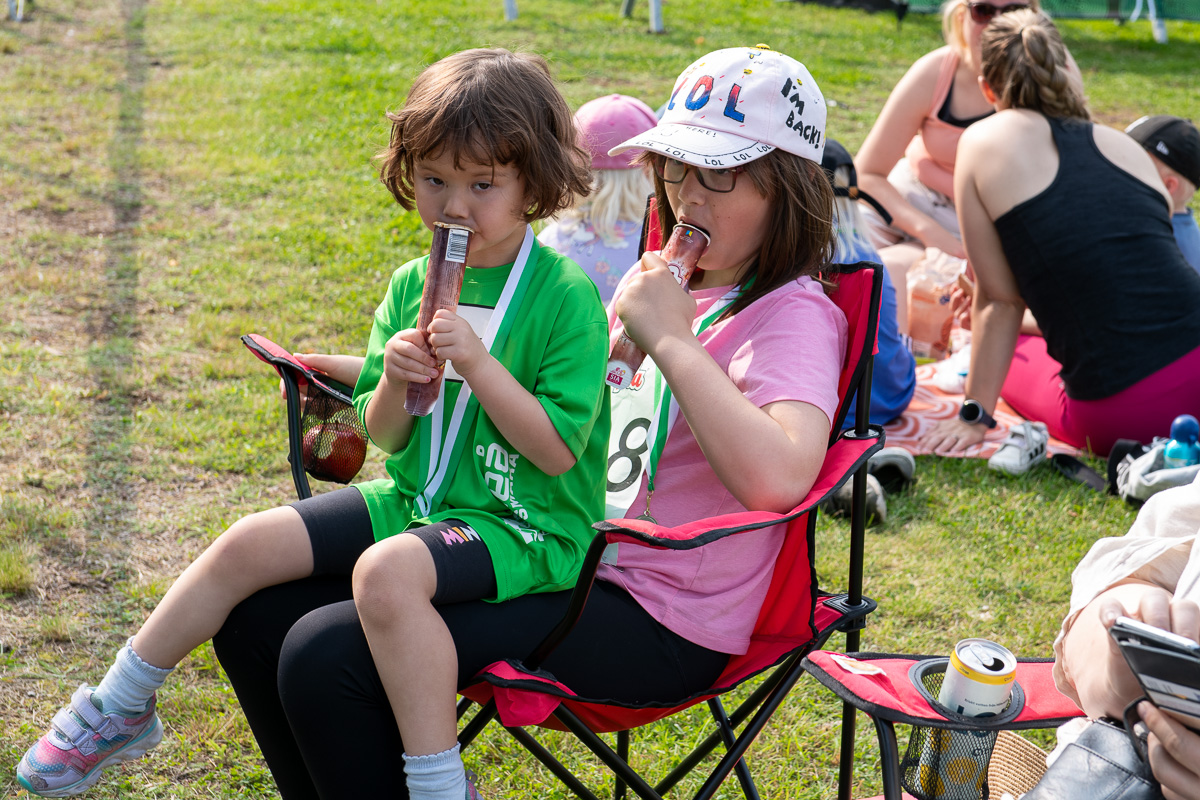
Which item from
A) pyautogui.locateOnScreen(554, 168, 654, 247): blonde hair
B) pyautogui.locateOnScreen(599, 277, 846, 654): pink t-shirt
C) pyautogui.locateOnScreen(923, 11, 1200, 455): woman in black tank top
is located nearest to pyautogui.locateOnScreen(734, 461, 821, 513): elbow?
pyautogui.locateOnScreen(599, 277, 846, 654): pink t-shirt

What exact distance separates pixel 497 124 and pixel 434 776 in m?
1.02

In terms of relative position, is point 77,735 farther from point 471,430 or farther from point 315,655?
point 471,430

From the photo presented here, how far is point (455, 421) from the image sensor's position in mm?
1803

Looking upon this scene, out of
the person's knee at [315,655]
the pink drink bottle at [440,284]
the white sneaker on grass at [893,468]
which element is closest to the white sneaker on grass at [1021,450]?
the white sneaker on grass at [893,468]

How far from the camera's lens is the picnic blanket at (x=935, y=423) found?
13.1 feet

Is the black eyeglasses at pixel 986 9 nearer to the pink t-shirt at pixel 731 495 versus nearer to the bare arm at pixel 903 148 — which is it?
the bare arm at pixel 903 148

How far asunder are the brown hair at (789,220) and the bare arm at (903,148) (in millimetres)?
3186

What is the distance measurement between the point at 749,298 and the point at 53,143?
22.3 feet

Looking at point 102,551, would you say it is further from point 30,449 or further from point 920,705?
point 920,705

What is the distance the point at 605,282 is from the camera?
3461mm

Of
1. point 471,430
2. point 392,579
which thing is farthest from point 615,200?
point 392,579

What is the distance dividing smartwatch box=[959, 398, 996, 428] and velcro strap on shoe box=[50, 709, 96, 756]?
312 cm

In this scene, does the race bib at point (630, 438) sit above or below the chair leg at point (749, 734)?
above

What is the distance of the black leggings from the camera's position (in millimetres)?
1566
